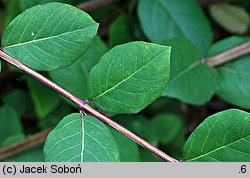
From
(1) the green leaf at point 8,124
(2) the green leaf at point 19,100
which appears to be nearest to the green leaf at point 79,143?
→ (1) the green leaf at point 8,124

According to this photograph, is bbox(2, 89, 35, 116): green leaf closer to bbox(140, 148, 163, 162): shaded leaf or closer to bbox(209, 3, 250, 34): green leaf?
bbox(140, 148, 163, 162): shaded leaf

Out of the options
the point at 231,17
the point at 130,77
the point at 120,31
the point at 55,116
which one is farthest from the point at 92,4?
the point at 130,77

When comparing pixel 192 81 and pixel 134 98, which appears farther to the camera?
pixel 192 81

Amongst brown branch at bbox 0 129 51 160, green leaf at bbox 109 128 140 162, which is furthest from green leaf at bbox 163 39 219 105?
brown branch at bbox 0 129 51 160

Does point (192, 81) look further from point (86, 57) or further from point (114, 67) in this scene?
point (114, 67)

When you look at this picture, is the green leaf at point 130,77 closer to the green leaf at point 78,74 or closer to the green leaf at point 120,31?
the green leaf at point 78,74

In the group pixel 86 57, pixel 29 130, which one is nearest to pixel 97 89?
pixel 86 57

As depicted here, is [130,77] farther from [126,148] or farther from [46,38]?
[126,148]
